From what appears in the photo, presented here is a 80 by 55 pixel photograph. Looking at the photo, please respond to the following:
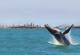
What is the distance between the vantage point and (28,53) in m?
40.3

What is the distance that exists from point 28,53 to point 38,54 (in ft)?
5.22

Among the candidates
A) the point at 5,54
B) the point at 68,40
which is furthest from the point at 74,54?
the point at 68,40

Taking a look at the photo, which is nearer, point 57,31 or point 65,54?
point 65,54

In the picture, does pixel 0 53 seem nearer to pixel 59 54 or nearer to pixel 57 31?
pixel 59 54

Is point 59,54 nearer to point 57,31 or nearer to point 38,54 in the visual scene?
point 38,54

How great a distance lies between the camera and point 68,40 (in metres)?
48.8

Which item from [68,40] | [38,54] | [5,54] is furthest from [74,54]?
[68,40]

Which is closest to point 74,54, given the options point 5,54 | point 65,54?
point 65,54

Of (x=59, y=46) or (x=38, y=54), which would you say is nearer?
(x=38, y=54)

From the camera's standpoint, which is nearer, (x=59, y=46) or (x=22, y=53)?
(x=22, y=53)

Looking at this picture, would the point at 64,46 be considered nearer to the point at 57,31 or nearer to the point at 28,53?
the point at 57,31

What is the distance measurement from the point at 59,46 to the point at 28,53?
850 cm

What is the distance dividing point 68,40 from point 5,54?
37.0ft

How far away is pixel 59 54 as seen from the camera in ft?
129
